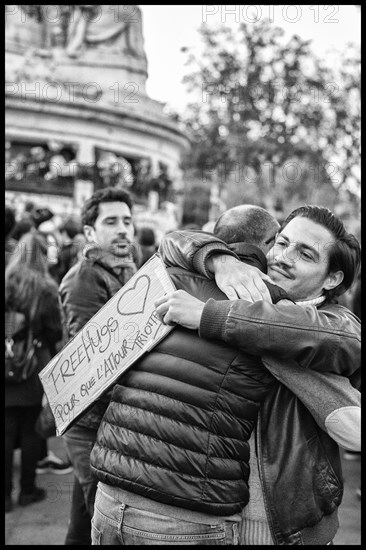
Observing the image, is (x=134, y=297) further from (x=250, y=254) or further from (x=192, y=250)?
Result: (x=250, y=254)

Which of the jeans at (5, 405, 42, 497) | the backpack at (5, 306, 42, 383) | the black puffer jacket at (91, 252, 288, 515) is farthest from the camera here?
the jeans at (5, 405, 42, 497)

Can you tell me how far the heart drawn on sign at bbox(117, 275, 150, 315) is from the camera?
2.42 m

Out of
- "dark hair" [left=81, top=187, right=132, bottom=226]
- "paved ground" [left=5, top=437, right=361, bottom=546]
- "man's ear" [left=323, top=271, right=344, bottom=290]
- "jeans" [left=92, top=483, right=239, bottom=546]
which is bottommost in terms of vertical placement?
"paved ground" [left=5, top=437, right=361, bottom=546]

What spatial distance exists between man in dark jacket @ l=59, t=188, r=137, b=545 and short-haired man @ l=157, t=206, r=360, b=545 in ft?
4.05

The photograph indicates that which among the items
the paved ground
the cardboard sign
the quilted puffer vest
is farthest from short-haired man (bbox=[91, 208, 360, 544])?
the paved ground

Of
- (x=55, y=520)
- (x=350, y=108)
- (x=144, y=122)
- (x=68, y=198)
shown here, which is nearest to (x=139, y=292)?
(x=55, y=520)

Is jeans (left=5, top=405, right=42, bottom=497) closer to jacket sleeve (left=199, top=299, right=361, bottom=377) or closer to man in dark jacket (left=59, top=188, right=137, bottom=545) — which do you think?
man in dark jacket (left=59, top=188, right=137, bottom=545)

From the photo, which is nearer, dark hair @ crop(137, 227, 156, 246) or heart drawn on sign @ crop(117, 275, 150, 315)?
heart drawn on sign @ crop(117, 275, 150, 315)

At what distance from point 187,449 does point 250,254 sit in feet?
2.27

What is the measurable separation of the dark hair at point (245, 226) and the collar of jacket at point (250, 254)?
10cm

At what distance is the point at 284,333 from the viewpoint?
6.87 ft

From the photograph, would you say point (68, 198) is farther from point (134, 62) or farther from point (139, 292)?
point (139, 292)

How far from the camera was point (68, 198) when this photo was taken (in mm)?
21531

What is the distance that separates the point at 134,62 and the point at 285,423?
2587cm
